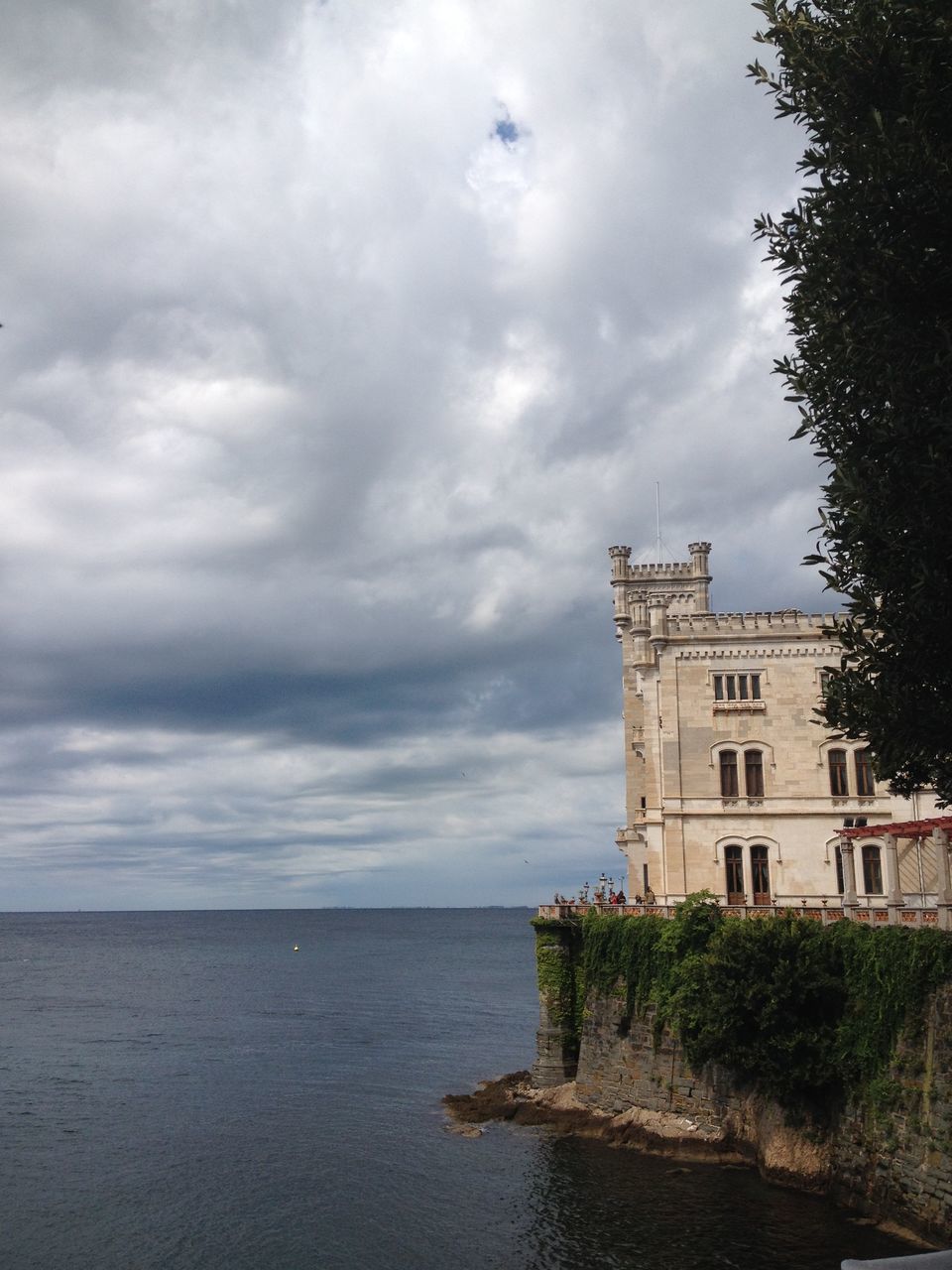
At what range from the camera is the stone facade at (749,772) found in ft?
163

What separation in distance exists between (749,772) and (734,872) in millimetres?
4802

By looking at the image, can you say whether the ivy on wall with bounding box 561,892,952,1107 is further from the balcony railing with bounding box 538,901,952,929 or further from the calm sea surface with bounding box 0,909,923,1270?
the calm sea surface with bounding box 0,909,923,1270

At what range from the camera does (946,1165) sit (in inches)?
1083

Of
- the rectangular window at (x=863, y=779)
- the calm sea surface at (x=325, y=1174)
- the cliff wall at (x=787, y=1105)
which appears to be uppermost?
the rectangular window at (x=863, y=779)

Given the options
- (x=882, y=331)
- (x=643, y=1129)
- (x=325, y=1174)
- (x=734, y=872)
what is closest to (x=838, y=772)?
(x=734, y=872)

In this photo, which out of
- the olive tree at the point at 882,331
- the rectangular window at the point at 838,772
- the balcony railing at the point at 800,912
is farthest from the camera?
the rectangular window at the point at 838,772

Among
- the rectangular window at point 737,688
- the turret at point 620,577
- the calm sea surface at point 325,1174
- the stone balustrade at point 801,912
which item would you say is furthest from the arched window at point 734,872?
the turret at point 620,577

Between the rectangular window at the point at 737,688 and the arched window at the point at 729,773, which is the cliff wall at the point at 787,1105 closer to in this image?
the arched window at the point at 729,773

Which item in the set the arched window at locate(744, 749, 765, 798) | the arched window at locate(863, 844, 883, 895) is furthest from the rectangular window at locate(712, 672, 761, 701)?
the arched window at locate(863, 844, 883, 895)

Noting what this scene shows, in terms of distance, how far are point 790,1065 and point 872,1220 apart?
463 cm

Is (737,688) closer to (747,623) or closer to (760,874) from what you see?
(747,623)

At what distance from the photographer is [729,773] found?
50.8 m

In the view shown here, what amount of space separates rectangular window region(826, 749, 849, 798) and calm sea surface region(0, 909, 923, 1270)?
20053 mm

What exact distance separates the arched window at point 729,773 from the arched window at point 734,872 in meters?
2.67
